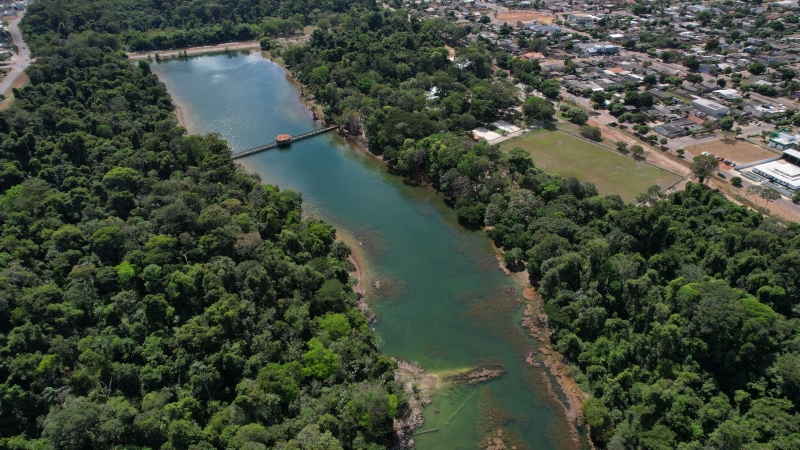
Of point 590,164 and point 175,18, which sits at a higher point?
point 175,18

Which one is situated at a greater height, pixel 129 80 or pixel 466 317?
pixel 129 80

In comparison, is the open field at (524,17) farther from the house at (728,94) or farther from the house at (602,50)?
the house at (728,94)

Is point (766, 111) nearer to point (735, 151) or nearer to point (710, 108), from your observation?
point (710, 108)

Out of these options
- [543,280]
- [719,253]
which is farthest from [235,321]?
[719,253]

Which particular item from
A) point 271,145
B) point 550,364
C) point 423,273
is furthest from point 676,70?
point 550,364

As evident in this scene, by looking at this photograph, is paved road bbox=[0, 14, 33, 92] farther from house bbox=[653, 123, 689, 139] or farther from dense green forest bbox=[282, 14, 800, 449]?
house bbox=[653, 123, 689, 139]

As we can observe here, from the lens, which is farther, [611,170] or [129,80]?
[129,80]

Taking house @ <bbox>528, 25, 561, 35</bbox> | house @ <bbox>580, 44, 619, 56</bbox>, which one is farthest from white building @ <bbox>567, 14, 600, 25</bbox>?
house @ <bbox>580, 44, 619, 56</bbox>

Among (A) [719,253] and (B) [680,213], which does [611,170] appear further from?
(A) [719,253]
